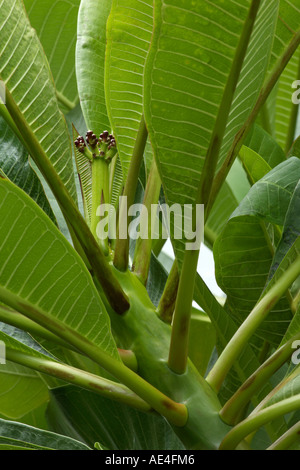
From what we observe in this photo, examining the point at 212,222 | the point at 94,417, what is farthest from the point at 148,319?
the point at 212,222

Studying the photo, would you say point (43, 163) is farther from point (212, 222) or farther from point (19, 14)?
point (212, 222)

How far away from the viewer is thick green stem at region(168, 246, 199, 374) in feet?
1.42

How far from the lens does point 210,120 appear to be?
1.36ft

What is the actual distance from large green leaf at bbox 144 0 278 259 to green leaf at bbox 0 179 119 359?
87 mm

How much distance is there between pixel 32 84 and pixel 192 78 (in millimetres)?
187

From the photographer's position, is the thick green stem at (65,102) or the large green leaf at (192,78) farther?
the thick green stem at (65,102)

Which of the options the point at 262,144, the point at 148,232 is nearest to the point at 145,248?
the point at 148,232

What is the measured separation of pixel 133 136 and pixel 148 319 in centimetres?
17

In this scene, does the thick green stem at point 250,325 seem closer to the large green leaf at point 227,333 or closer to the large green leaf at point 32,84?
the large green leaf at point 227,333

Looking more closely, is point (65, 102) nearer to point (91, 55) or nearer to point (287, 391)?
point (91, 55)

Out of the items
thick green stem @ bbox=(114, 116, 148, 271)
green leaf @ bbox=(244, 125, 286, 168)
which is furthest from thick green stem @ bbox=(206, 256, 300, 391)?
green leaf @ bbox=(244, 125, 286, 168)

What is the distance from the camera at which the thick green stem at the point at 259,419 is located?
417mm

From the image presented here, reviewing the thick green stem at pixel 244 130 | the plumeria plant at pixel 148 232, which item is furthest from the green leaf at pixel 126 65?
the thick green stem at pixel 244 130

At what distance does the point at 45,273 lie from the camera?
416mm
